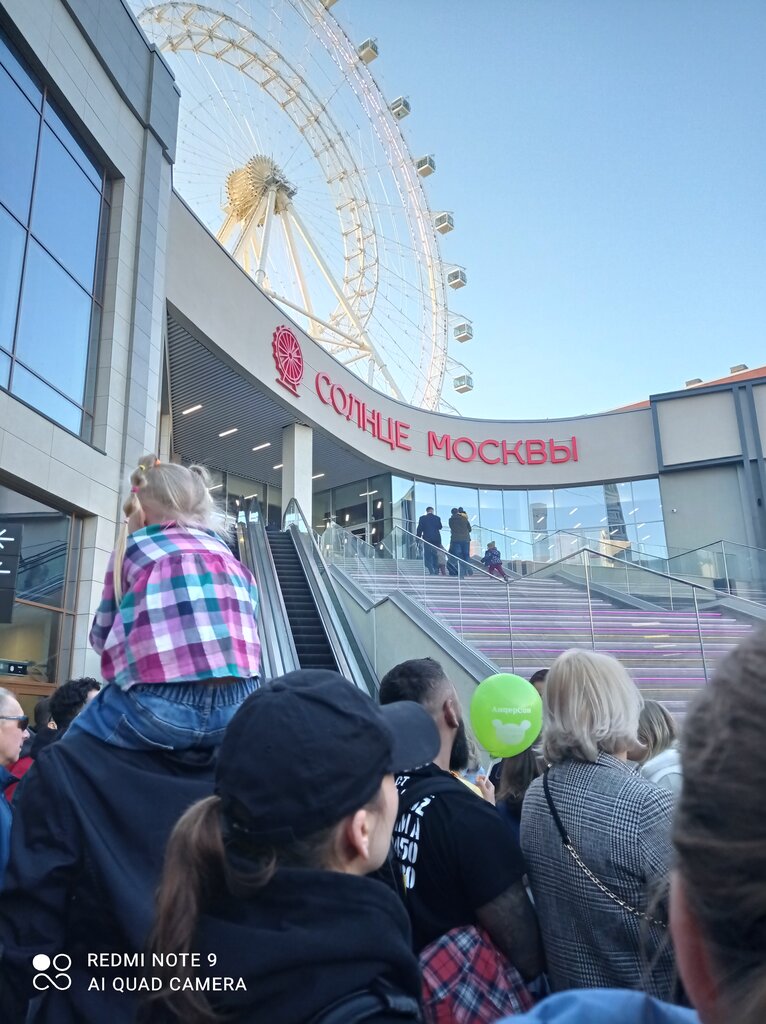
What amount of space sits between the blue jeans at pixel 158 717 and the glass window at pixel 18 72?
942 cm

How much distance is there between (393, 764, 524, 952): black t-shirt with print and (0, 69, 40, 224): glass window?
8.93 metres

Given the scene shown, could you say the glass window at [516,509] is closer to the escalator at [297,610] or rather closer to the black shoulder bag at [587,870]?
the escalator at [297,610]

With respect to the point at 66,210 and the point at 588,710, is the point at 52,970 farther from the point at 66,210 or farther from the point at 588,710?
the point at 66,210

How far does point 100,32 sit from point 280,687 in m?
11.8

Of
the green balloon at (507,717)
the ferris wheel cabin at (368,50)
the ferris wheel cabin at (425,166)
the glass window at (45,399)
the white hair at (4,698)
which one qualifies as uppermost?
the ferris wheel cabin at (368,50)

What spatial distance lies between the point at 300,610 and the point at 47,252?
5.79 meters

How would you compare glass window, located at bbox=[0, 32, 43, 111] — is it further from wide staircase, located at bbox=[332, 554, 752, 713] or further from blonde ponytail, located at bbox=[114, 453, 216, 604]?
blonde ponytail, located at bbox=[114, 453, 216, 604]

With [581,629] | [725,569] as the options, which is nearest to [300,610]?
[581,629]

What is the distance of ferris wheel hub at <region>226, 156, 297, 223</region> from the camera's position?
2258cm


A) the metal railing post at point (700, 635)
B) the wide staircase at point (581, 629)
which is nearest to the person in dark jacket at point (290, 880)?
the wide staircase at point (581, 629)

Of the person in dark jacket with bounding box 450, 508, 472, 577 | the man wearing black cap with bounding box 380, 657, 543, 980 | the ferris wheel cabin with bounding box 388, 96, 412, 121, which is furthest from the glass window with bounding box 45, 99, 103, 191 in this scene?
the ferris wheel cabin with bounding box 388, 96, 412, 121

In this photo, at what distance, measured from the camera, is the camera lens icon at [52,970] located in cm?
141

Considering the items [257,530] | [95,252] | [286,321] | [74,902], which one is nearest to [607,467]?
[286,321]

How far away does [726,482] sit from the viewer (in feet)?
67.3
